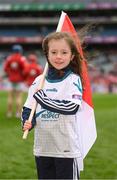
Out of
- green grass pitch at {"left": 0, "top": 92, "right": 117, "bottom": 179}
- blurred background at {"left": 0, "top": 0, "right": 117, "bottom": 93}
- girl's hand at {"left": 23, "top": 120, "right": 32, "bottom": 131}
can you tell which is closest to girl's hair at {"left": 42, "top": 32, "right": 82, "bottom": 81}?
girl's hand at {"left": 23, "top": 120, "right": 32, "bottom": 131}

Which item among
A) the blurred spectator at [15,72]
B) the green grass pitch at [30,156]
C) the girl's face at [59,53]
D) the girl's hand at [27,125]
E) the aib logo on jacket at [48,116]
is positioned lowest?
the green grass pitch at [30,156]

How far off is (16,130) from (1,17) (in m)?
40.5

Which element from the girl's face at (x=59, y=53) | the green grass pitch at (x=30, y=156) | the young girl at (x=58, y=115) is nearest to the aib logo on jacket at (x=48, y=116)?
the young girl at (x=58, y=115)

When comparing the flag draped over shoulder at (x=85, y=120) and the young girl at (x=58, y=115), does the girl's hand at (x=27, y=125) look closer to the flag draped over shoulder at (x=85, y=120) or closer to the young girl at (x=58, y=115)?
the young girl at (x=58, y=115)

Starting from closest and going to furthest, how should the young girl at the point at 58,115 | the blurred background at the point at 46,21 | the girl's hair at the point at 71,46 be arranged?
the young girl at the point at 58,115 → the girl's hair at the point at 71,46 → the blurred background at the point at 46,21

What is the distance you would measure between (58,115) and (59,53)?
47cm

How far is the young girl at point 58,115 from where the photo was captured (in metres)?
3.91

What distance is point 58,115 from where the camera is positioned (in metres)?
3.94

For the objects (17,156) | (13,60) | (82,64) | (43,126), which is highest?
(13,60)

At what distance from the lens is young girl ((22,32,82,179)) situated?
3.91 m

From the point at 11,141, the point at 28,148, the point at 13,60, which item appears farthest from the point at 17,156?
the point at 13,60

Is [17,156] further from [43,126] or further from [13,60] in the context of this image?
[13,60]

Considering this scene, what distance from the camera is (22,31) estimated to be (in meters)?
49.8

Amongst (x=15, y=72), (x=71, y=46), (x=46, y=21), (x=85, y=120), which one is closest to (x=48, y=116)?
(x=85, y=120)
